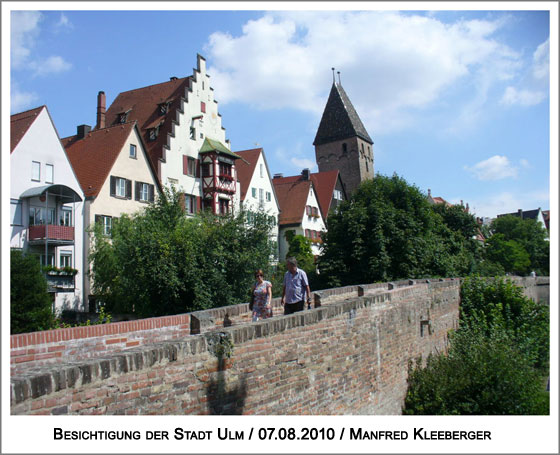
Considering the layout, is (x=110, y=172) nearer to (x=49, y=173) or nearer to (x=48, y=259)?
(x=49, y=173)

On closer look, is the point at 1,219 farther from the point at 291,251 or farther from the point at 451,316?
the point at 291,251

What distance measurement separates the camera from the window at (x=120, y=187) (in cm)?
2769

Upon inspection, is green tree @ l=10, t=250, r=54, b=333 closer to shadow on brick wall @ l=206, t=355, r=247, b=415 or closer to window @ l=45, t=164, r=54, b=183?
window @ l=45, t=164, r=54, b=183

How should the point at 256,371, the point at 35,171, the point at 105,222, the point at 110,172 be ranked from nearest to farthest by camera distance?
the point at 256,371, the point at 35,171, the point at 105,222, the point at 110,172

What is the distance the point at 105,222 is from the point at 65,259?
2903 mm

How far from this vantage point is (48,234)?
77.2ft

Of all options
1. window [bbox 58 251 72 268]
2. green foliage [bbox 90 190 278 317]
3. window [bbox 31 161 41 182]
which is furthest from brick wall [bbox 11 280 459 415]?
window [bbox 58 251 72 268]

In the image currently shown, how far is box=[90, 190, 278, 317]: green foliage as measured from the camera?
62.6 feet

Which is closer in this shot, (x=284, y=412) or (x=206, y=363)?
(x=206, y=363)

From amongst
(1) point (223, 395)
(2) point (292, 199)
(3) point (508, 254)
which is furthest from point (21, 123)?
(3) point (508, 254)

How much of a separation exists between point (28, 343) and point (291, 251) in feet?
114

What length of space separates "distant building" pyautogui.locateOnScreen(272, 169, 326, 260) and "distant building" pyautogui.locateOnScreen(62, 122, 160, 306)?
1540cm

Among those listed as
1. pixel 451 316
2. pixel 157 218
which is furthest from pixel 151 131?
pixel 451 316

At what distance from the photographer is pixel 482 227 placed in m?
47.4
